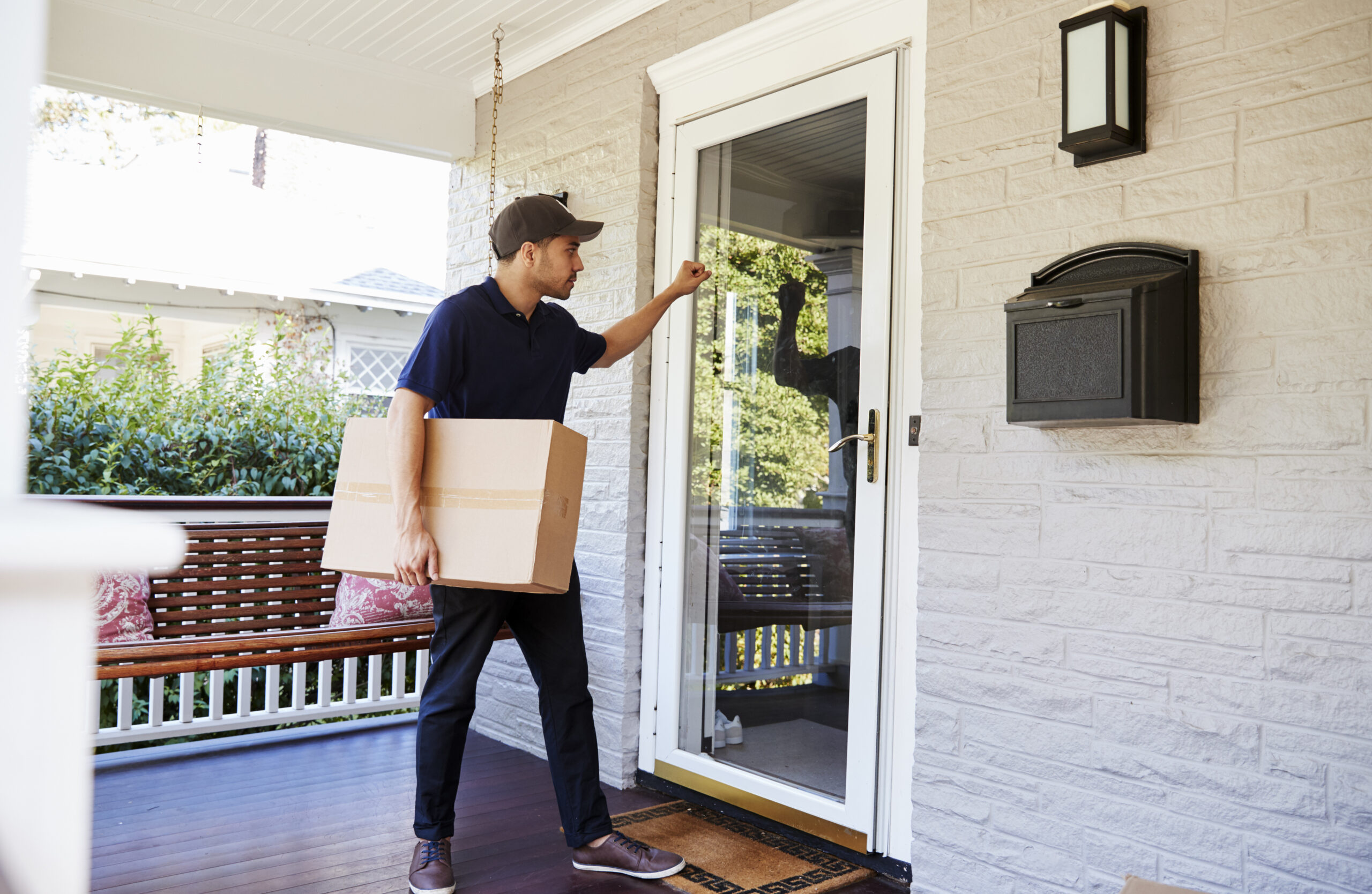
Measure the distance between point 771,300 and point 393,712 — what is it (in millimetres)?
2784

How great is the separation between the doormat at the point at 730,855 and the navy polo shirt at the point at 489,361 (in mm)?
1225

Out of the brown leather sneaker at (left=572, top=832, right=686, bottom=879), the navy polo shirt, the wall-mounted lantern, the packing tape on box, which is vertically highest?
the wall-mounted lantern

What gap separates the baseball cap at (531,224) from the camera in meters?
2.52

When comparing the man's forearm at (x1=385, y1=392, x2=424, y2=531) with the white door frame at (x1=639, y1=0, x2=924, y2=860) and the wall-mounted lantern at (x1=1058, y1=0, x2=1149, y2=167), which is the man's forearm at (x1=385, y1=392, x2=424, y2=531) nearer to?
the white door frame at (x1=639, y1=0, x2=924, y2=860)

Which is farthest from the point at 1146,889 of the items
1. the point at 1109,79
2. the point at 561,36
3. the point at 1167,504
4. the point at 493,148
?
the point at 493,148

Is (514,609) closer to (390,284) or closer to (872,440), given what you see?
(872,440)

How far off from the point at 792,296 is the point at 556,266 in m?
0.75

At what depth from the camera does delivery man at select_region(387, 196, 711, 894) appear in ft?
7.83

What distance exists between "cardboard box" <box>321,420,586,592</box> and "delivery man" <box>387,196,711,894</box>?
0.55 feet

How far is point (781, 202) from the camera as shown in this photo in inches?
117

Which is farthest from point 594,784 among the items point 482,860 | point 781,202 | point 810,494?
point 781,202

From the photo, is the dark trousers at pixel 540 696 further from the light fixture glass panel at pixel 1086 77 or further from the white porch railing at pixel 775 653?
the light fixture glass panel at pixel 1086 77

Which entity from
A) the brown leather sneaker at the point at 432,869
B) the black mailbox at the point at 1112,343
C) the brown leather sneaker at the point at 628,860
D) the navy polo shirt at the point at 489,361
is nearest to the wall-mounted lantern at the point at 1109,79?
the black mailbox at the point at 1112,343

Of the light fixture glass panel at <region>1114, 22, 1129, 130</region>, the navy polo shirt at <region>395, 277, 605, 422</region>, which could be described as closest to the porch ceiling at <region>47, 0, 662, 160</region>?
the navy polo shirt at <region>395, 277, 605, 422</region>
